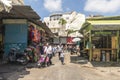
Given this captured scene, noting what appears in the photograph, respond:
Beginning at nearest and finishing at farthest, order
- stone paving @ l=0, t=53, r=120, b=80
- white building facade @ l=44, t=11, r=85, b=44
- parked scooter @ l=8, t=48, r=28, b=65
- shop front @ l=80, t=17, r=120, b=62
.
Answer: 1. stone paving @ l=0, t=53, r=120, b=80
2. parked scooter @ l=8, t=48, r=28, b=65
3. shop front @ l=80, t=17, r=120, b=62
4. white building facade @ l=44, t=11, r=85, b=44

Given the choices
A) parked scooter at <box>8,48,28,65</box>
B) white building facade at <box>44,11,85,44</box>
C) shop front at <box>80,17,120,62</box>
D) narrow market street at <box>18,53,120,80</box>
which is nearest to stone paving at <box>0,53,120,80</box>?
narrow market street at <box>18,53,120,80</box>

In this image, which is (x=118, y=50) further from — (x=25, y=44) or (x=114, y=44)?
(x=25, y=44)

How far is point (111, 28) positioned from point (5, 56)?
8.82m

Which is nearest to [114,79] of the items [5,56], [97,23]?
[97,23]

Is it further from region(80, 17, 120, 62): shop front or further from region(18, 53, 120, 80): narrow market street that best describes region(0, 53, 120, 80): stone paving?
region(80, 17, 120, 62): shop front

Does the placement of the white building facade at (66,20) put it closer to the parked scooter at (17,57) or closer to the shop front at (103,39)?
the shop front at (103,39)

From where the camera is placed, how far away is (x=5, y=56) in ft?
80.6

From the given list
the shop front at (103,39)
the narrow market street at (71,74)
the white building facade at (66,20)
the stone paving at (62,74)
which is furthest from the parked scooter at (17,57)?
the white building facade at (66,20)

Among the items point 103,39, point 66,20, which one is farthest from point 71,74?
point 66,20

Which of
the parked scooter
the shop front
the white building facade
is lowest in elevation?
the parked scooter

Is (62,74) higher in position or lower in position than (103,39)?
lower

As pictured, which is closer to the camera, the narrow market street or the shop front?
the narrow market street

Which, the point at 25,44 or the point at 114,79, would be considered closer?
the point at 114,79

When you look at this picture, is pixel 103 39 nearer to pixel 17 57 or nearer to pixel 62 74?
pixel 17 57
